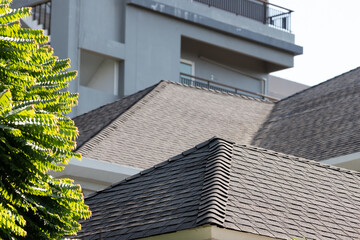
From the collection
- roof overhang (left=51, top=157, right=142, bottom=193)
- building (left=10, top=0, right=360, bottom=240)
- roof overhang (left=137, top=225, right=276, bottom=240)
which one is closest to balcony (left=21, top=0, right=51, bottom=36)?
building (left=10, top=0, right=360, bottom=240)

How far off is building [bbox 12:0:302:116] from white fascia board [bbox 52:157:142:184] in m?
8.22

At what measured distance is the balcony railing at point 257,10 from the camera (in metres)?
32.4

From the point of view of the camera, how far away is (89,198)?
15750 millimetres

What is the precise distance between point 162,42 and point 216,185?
56.5 ft

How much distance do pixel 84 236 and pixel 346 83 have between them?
41.7 ft

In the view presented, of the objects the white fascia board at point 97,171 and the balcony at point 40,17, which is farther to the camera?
the balcony at point 40,17

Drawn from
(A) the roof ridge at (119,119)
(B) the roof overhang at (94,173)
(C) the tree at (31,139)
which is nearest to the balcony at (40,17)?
(A) the roof ridge at (119,119)

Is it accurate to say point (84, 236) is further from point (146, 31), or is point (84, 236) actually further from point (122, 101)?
point (146, 31)

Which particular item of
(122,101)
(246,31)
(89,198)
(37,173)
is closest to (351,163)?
(89,198)

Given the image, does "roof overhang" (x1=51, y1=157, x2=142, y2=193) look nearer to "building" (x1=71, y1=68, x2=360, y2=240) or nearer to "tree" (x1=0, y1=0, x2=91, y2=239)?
"building" (x1=71, y1=68, x2=360, y2=240)

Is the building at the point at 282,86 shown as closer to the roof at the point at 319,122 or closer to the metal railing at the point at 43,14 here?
the metal railing at the point at 43,14

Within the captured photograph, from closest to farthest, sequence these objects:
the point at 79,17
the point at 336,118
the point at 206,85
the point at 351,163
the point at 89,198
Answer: the point at 89,198, the point at 351,163, the point at 336,118, the point at 79,17, the point at 206,85

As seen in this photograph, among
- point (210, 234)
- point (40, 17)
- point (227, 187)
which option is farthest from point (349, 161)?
point (40, 17)

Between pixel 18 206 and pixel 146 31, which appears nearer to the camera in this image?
pixel 18 206
